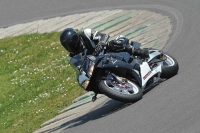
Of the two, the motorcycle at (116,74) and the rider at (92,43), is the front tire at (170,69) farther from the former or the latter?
the rider at (92,43)

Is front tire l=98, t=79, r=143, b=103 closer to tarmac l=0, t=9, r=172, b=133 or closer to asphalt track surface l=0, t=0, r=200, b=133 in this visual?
asphalt track surface l=0, t=0, r=200, b=133

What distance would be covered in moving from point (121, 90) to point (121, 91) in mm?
22

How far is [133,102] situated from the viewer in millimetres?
9664

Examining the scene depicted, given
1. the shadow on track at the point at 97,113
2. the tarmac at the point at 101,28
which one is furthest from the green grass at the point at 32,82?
the shadow on track at the point at 97,113

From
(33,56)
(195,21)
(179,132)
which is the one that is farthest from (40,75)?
(179,132)

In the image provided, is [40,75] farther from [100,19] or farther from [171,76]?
[171,76]

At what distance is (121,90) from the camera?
9.65 metres

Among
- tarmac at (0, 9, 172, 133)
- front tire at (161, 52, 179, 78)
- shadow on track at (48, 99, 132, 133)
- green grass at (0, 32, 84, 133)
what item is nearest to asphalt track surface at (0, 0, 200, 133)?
shadow on track at (48, 99, 132, 133)

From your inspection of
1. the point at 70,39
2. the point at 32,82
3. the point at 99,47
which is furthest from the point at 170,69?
the point at 32,82

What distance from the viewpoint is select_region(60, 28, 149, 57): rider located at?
9.96m

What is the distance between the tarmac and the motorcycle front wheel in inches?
46.2

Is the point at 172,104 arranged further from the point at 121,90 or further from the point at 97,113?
the point at 97,113

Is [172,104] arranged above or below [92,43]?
below

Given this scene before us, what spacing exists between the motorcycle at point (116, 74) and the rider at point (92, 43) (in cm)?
9
